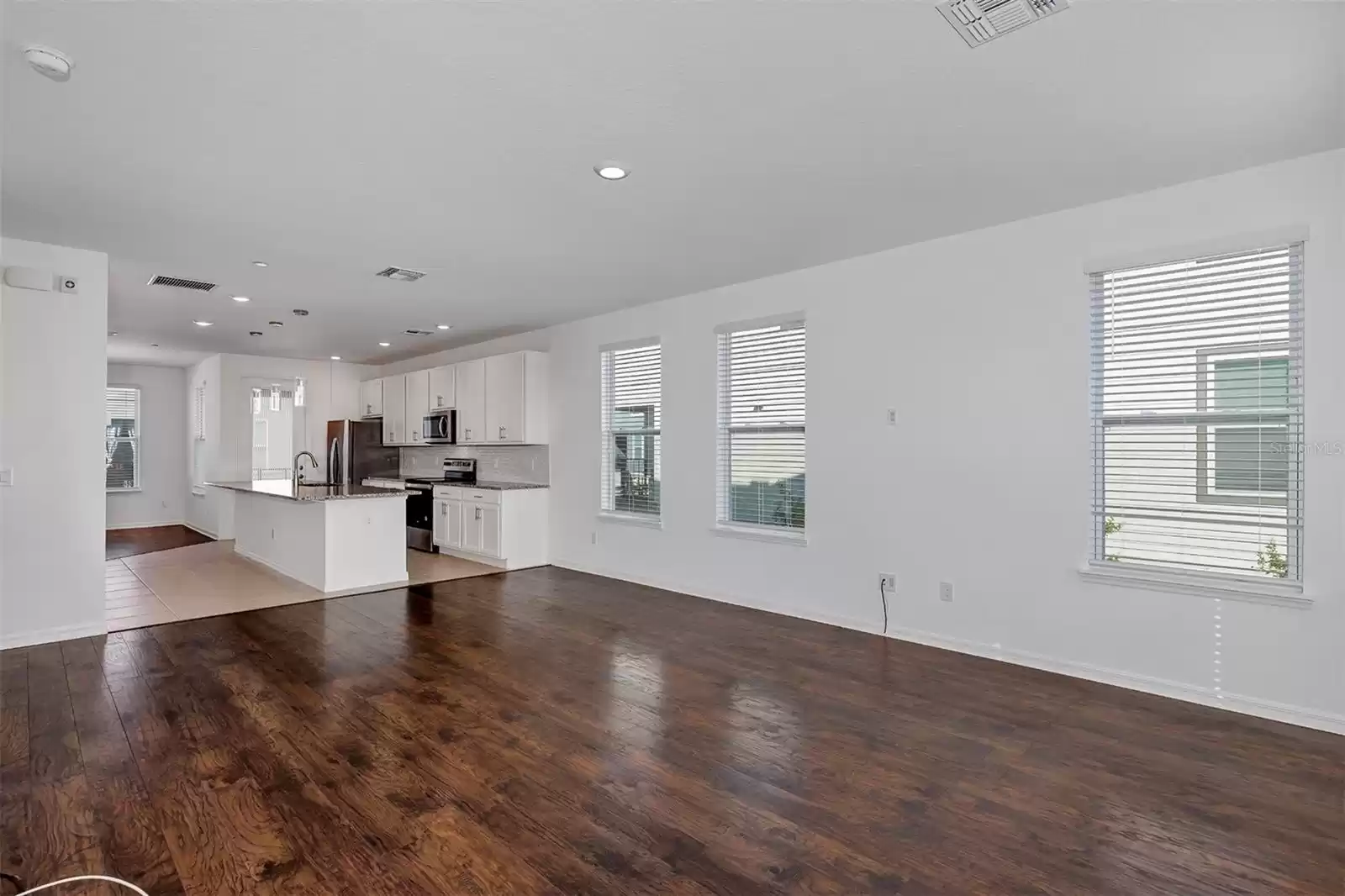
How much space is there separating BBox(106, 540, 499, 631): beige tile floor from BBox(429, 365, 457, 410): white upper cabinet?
1811mm

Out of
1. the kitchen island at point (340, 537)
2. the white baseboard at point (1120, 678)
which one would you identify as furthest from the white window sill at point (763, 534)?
the kitchen island at point (340, 537)

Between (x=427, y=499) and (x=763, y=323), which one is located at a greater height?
(x=763, y=323)

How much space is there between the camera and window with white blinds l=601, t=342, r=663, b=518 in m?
6.44

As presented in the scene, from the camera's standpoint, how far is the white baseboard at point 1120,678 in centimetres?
319

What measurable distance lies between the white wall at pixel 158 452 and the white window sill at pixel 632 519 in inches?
326

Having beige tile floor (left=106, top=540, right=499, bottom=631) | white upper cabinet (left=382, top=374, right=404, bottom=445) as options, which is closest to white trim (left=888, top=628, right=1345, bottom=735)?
beige tile floor (left=106, top=540, right=499, bottom=631)

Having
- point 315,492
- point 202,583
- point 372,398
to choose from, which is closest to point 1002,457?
point 315,492

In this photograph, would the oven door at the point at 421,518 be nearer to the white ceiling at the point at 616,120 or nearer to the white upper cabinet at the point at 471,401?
the white upper cabinet at the point at 471,401

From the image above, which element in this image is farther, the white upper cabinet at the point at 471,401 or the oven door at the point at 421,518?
the oven door at the point at 421,518

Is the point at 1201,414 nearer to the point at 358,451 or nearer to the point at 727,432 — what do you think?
the point at 727,432

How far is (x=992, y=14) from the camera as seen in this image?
217 centimetres

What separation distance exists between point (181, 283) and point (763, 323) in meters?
4.57

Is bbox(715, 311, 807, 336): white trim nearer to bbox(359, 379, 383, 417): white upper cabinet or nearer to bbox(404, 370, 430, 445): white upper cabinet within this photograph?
bbox(404, 370, 430, 445): white upper cabinet

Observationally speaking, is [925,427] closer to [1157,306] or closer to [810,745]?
[1157,306]
